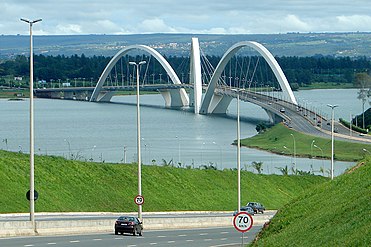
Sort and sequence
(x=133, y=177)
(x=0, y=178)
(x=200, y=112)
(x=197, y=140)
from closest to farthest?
(x=0, y=178) < (x=133, y=177) < (x=197, y=140) < (x=200, y=112)

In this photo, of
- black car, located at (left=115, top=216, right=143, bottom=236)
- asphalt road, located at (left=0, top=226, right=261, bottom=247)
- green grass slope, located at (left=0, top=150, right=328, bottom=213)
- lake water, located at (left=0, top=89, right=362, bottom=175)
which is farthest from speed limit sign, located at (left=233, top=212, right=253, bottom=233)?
lake water, located at (left=0, top=89, right=362, bottom=175)

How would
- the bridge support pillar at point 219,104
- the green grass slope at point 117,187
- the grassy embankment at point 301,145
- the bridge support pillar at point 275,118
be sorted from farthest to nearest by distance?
1. the bridge support pillar at point 219,104
2. the bridge support pillar at point 275,118
3. the grassy embankment at point 301,145
4. the green grass slope at point 117,187

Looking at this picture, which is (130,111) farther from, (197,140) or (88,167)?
(88,167)

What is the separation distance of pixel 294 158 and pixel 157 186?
4850 centimetres

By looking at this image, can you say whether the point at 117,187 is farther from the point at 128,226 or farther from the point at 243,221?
the point at 243,221

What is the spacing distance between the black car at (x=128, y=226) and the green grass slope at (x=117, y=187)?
1020 cm

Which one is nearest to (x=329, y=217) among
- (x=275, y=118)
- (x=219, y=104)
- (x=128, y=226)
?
(x=128, y=226)

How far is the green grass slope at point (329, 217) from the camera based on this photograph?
21984 millimetres

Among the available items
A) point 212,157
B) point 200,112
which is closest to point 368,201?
point 212,157

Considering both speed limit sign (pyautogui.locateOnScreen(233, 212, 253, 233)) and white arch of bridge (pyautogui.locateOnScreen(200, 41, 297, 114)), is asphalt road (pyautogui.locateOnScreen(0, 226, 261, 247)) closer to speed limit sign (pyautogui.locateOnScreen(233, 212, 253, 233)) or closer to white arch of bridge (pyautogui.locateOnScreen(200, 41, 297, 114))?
speed limit sign (pyautogui.locateOnScreen(233, 212, 253, 233))

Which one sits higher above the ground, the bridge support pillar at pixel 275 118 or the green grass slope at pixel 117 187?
the green grass slope at pixel 117 187

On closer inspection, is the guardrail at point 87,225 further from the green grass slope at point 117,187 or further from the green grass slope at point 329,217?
the green grass slope at point 329,217

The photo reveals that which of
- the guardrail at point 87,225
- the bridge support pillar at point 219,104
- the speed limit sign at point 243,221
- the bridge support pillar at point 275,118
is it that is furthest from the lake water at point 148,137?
the speed limit sign at point 243,221

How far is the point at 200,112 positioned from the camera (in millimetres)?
192500
